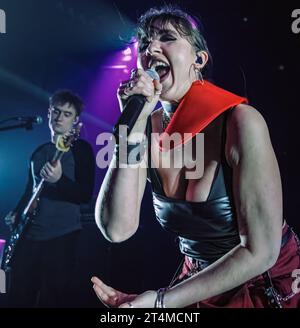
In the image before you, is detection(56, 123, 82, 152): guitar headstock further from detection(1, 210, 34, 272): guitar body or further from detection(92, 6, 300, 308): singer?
detection(92, 6, 300, 308): singer

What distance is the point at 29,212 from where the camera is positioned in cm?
202

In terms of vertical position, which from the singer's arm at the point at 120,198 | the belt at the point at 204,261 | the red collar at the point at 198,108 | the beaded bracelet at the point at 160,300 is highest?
the red collar at the point at 198,108

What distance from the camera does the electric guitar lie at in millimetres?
1966

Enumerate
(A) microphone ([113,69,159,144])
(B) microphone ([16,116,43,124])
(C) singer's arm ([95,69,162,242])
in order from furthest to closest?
(B) microphone ([16,116,43,124]) < (C) singer's arm ([95,69,162,242]) < (A) microphone ([113,69,159,144])

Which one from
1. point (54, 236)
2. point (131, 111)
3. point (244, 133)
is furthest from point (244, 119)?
point (54, 236)

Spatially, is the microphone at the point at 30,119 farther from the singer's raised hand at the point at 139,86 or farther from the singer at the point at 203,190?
the singer's raised hand at the point at 139,86

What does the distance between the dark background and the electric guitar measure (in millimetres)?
202

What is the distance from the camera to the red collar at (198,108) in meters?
0.97

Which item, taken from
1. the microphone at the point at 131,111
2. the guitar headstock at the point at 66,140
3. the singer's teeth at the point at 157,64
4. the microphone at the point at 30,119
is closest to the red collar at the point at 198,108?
the singer's teeth at the point at 157,64

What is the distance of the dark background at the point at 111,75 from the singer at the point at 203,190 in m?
0.45

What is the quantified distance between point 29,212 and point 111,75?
1.00 meters

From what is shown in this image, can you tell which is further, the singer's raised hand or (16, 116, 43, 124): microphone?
(16, 116, 43, 124): microphone

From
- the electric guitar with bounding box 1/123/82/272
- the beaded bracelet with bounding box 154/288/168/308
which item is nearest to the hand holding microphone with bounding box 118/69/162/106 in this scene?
the beaded bracelet with bounding box 154/288/168/308
